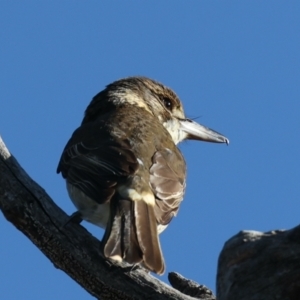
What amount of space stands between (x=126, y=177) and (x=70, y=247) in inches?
46.7

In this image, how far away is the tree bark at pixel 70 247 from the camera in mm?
6637

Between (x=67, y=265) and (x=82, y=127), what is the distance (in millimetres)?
2922

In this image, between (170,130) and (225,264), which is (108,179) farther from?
(170,130)

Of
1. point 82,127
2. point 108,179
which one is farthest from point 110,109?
point 108,179

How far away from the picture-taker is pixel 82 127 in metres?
9.61

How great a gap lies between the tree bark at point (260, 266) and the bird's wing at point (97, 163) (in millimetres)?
1747

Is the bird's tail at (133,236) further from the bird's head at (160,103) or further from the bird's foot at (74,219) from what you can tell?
the bird's head at (160,103)

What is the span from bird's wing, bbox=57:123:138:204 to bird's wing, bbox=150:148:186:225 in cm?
22

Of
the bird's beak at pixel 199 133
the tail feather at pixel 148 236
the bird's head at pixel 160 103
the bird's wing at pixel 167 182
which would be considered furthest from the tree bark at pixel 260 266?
the bird's beak at pixel 199 133

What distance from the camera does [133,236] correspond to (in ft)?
23.9

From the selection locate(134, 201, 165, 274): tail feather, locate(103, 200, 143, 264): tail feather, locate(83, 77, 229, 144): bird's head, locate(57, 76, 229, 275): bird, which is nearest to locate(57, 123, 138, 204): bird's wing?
locate(57, 76, 229, 275): bird

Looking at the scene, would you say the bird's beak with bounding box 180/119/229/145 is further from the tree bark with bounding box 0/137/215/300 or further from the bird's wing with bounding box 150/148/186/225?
the tree bark with bounding box 0/137/215/300

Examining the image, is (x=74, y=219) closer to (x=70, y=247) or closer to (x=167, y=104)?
(x=70, y=247)

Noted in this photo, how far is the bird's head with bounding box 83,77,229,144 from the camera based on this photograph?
10484 mm
